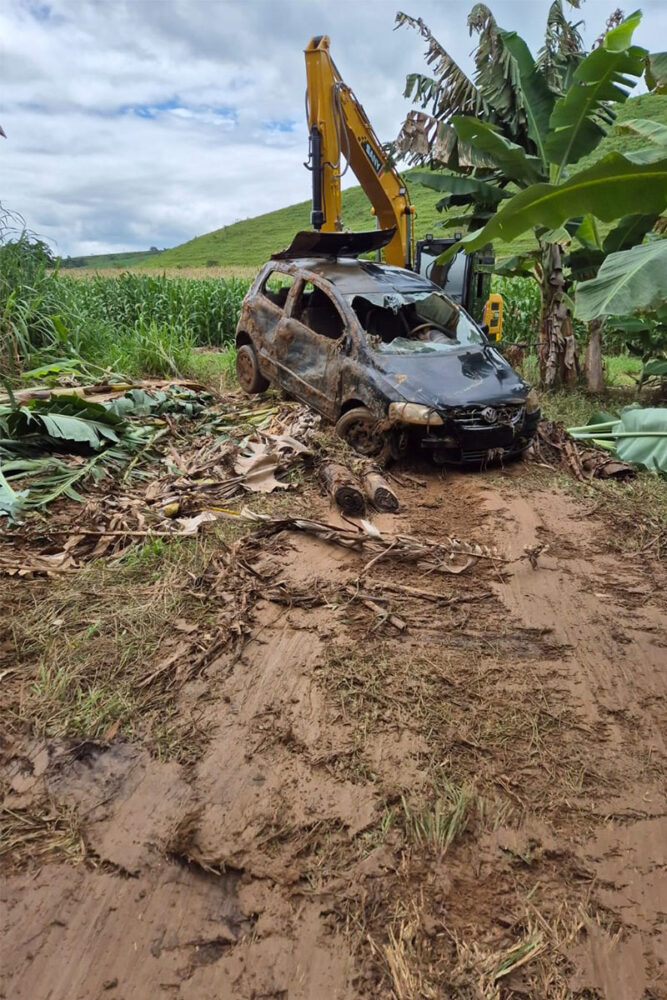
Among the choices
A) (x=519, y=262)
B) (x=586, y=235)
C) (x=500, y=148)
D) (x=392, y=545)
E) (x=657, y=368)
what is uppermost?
(x=500, y=148)

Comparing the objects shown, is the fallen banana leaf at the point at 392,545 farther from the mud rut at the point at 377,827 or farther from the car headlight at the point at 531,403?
the car headlight at the point at 531,403

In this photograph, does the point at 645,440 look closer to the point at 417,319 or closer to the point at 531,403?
the point at 531,403

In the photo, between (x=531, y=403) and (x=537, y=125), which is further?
(x=537, y=125)

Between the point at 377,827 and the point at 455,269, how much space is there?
10.5 meters

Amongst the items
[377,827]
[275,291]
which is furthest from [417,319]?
[377,827]

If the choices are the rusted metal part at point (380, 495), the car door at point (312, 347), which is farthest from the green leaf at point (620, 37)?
the rusted metal part at point (380, 495)

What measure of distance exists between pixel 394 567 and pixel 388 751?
1.74m

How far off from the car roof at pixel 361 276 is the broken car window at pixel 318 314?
311mm

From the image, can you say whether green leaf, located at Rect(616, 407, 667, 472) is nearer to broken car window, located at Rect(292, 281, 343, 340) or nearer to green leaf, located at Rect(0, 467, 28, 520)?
broken car window, located at Rect(292, 281, 343, 340)

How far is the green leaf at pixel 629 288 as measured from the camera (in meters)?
3.21

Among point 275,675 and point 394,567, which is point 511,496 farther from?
point 275,675

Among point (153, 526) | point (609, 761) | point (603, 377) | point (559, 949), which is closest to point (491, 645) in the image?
point (609, 761)

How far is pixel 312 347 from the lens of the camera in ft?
24.8

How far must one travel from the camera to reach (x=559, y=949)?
219cm
